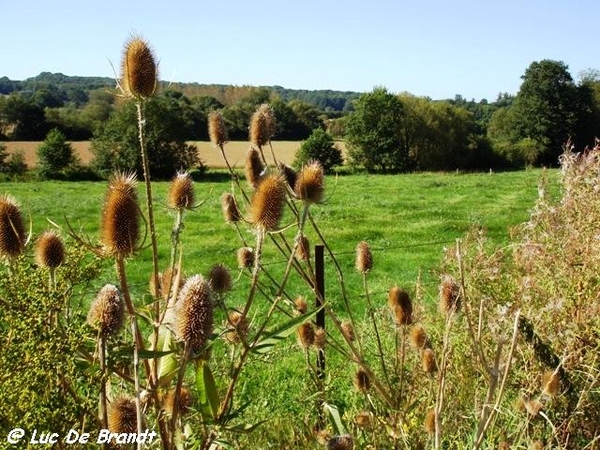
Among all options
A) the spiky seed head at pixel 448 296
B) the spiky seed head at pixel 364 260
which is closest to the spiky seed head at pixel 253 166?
the spiky seed head at pixel 364 260

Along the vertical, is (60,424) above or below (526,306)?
above

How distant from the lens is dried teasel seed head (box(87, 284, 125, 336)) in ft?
4.14

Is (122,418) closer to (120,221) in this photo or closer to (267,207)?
(120,221)

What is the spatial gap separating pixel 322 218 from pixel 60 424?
1450 cm

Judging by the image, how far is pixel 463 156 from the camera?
38.9 metres

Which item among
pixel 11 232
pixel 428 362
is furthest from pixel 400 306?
pixel 11 232

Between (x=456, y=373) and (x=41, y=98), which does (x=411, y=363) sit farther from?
(x=41, y=98)

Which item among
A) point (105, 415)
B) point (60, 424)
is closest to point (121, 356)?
point (105, 415)

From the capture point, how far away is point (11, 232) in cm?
145

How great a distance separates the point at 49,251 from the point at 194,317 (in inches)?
18.4

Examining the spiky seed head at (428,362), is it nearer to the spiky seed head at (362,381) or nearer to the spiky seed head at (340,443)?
the spiky seed head at (362,381)

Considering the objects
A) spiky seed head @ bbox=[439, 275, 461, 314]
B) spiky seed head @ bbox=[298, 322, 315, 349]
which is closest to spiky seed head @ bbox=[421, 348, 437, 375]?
spiky seed head @ bbox=[439, 275, 461, 314]

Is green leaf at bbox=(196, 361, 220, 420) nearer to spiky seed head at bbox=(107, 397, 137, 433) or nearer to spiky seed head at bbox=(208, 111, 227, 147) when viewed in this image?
spiky seed head at bbox=(107, 397, 137, 433)

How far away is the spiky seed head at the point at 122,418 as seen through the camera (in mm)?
1264
